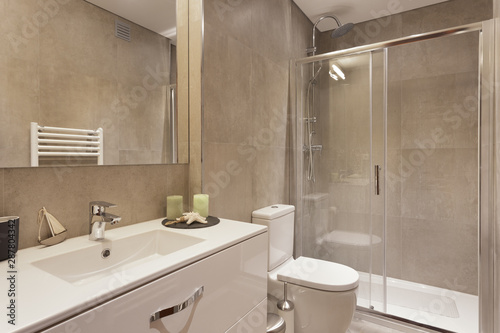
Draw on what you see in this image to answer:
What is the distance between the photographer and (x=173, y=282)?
0.76m

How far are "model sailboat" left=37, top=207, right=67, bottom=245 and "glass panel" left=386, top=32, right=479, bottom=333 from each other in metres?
2.17

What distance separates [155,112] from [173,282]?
33.6 inches

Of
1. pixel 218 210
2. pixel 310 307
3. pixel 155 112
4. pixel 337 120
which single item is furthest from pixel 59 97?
pixel 337 120

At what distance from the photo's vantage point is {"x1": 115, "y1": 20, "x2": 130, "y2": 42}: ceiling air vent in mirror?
1171 mm

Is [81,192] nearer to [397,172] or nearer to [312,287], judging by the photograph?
[312,287]

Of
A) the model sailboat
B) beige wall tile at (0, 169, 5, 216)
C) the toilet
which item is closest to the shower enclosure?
the toilet

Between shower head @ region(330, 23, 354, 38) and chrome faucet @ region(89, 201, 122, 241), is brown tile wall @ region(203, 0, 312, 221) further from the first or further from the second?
chrome faucet @ region(89, 201, 122, 241)

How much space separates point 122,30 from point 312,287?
1.52m

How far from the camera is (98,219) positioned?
984 mm

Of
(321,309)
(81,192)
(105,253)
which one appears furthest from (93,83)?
(321,309)

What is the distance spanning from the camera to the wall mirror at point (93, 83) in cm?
88

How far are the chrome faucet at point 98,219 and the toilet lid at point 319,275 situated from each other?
1.04 meters

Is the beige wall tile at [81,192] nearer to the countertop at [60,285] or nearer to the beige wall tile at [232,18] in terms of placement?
the countertop at [60,285]

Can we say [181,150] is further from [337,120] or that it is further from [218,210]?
[337,120]
